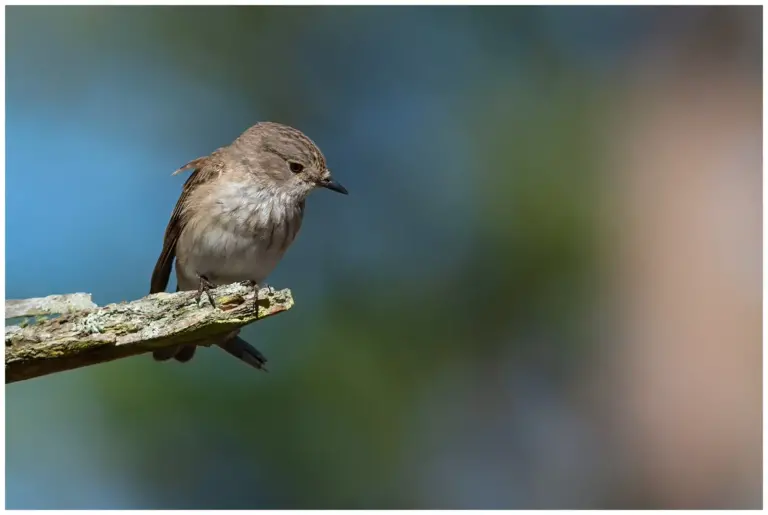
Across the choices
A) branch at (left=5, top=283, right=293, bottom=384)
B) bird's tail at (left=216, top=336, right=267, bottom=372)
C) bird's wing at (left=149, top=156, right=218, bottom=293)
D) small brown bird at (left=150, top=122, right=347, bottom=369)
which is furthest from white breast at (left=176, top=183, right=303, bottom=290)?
branch at (left=5, top=283, right=293, bottom=384)

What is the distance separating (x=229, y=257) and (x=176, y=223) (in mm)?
540

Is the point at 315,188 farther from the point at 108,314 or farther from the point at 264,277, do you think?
the point at 108,314

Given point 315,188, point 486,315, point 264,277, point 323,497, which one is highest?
point 315,188

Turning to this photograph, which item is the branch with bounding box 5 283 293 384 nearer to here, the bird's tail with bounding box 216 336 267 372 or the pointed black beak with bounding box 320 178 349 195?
the bird's tail with bounding box 216 336 267 372

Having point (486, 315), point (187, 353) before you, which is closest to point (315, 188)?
point (187, 353)

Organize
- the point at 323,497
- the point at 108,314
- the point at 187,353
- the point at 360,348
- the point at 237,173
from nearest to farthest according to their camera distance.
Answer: the point at 108,314
the point at 237,173
the point at 187,353
the point at 323,497
the point at 360,348

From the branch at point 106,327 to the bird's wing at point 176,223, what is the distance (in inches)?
70.0

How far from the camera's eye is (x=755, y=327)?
6809 millimetres

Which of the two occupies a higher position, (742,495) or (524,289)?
(524,289)

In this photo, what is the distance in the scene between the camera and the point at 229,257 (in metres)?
4.79

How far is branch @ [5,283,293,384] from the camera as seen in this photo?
126 inches

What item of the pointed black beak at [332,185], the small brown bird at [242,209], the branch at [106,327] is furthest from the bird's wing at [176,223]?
the branch at [106,327]

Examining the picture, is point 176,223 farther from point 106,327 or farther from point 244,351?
point 106,327

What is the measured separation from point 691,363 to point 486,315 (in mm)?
2023
